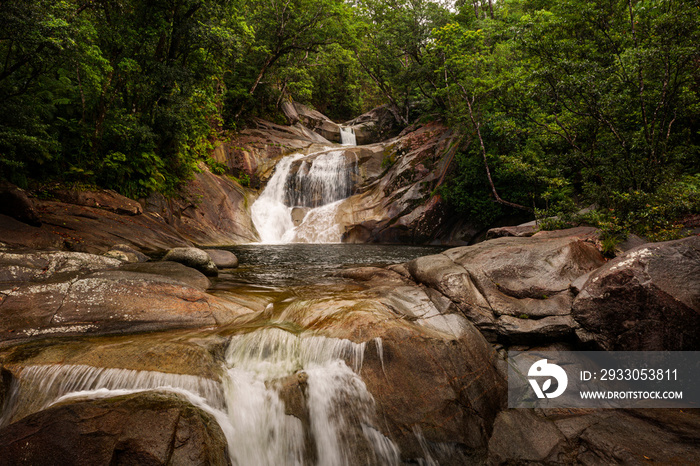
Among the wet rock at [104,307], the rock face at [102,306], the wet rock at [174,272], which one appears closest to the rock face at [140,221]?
the wet rock at [174,272]

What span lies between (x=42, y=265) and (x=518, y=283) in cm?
925

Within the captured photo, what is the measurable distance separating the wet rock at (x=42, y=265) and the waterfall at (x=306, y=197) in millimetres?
Result: 12595

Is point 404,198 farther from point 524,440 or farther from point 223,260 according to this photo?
point 524,440

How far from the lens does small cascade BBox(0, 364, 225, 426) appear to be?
3.17 m

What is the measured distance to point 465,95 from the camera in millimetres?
16078

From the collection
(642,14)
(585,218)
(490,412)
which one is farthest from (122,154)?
(642,14)

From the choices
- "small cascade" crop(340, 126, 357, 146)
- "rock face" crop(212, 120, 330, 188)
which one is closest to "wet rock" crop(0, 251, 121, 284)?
"rock face" crop(212, 120, 330, 188)

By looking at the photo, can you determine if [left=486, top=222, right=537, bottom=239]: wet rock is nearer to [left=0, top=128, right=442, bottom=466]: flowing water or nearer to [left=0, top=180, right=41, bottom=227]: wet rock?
[left=0, top=128, right=442, bottom=466]: flowing water

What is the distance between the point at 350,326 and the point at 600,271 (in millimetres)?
4342

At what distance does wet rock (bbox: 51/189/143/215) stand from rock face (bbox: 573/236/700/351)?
14.7 m

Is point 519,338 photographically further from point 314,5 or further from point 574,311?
point 314,5

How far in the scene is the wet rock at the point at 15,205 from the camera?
7258mm

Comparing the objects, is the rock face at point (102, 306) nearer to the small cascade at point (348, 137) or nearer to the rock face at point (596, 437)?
the rock face at point (596, 437)

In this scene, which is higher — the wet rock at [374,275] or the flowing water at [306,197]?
the flowing water at [306,197]
